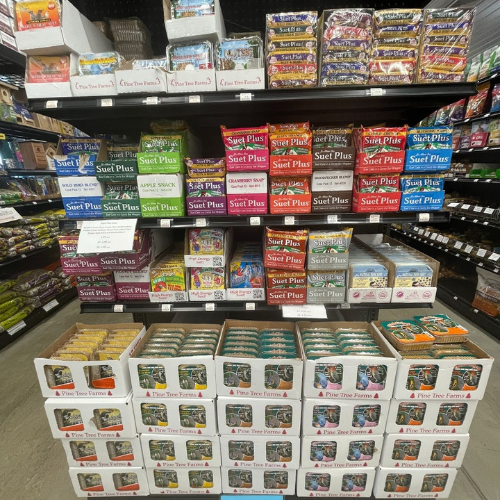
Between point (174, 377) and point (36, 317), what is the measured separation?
2.90 metres

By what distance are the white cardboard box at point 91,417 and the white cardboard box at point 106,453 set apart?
0.08m

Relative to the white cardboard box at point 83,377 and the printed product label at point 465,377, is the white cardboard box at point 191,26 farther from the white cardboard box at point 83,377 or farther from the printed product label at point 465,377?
the printed product label at point 465,377

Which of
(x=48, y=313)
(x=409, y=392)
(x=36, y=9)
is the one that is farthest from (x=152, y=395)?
(x=48, y=313)

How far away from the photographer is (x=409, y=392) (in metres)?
1.26

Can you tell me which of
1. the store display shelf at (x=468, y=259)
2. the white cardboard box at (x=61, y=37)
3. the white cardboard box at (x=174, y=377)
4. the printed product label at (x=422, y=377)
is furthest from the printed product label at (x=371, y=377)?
the store display shelf at (x=468, y=259)

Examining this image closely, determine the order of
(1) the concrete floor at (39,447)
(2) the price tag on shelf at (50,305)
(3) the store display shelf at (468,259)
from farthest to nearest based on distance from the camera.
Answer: (2) the price tag on shelf at (50,305), (3) the store display shelf at (468,259), (1) the concrete floor at (39,447)

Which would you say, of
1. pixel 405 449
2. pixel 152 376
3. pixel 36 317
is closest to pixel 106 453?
pixel 152 376

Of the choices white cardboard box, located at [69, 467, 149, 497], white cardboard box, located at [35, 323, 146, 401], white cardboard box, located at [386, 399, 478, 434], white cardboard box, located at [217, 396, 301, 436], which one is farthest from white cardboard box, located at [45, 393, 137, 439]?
white cardboard box, located at [386, 399, 478, 434]

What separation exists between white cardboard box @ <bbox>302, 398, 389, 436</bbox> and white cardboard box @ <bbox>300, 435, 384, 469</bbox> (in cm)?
4

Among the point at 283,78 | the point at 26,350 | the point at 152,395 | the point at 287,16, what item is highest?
the point at 287,16

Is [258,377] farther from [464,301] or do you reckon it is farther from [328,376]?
[464,301]

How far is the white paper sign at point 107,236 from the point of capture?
4.33 feet

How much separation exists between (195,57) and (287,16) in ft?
1.41

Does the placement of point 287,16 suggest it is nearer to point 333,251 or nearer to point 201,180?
point 201,180
